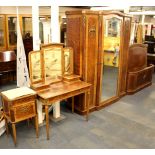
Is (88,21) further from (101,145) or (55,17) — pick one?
(101,145)

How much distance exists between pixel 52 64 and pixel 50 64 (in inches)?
1.5

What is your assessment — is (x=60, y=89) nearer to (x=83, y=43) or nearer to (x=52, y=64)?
(x=52, y=64)

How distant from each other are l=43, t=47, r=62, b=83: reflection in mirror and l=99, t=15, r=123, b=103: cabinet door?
0.86m

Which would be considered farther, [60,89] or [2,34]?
[2,34]

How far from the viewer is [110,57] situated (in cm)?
432

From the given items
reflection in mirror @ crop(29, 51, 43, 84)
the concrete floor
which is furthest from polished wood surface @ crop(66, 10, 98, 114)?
reflection in mirror @ crop(29, 51, 43, 84)

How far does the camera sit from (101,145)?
9.73 ft

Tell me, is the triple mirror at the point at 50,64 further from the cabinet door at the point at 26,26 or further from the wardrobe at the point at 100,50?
the cabinet door at the point at 26,26

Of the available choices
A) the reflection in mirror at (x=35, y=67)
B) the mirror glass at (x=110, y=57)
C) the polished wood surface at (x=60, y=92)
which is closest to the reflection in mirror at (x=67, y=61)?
the polished wood surface at (x=60, y=92)

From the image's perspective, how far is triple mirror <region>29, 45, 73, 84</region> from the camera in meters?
3.16

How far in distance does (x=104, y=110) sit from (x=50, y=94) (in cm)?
152

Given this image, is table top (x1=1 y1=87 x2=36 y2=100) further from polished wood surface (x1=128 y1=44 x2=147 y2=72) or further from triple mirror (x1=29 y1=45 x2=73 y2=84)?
polished wood surface (x1=128 y1=44 x2=147 y2=72)

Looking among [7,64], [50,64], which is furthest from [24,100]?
[7,64]

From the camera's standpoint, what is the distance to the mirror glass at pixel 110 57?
157 inches
